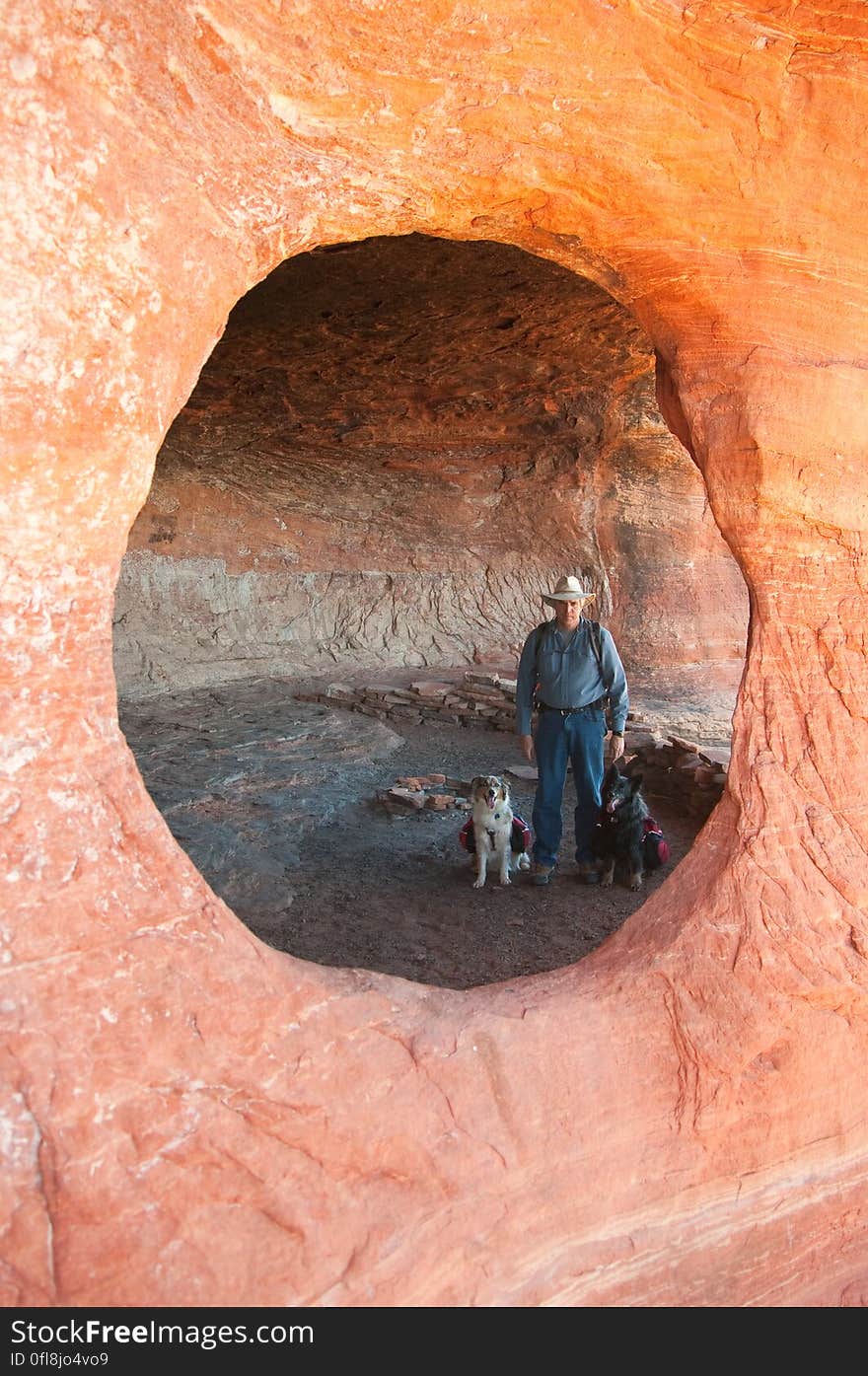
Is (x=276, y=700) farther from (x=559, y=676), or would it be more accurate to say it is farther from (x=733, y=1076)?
(x=733, y=1076)

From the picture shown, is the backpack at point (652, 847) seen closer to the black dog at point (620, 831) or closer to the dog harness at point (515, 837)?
the black dog at point (620, 831)

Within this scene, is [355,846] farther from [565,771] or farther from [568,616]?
[568,616]

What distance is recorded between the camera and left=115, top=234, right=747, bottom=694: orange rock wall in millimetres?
8594

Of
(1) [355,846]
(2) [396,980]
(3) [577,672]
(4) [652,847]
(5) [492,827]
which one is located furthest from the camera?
(1) [355,846]

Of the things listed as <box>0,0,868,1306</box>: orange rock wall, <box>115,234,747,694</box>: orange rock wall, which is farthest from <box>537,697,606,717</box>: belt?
<box>115,234,747,694</box>: orange rock wall

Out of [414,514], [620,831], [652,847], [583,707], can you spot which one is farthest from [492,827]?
[414,514]

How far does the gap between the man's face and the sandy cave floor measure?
1565 mm

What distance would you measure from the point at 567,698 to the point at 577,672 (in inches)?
6.3

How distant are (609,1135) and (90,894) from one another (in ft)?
4.96

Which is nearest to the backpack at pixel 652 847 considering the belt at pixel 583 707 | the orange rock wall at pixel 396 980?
the belt at pixel 583 707

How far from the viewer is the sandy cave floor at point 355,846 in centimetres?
457

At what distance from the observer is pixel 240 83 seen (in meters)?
2.08

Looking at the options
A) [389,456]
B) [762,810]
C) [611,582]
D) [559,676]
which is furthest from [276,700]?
[762,810]

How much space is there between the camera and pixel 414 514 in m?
12.3
